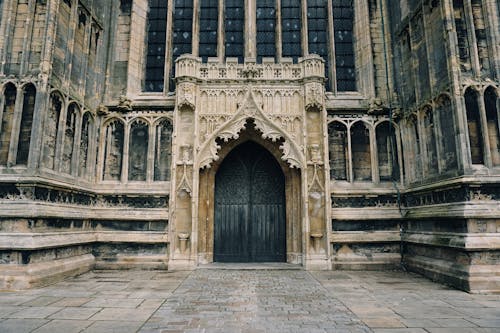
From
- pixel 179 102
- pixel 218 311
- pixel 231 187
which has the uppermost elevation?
pixel 179 102

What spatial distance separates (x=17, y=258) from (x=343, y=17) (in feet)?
44.1

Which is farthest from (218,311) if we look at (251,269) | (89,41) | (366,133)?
(89,41)

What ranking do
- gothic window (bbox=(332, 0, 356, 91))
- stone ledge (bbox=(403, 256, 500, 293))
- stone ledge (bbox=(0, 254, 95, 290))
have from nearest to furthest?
stone ledge (bbox=(403, 256, 500, 293)) < stone ledge (bbox=(0, 254, 95, 290)) < gothic window (bbox=(332, 0, 356, 91))

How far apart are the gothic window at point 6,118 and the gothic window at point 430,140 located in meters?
11.4

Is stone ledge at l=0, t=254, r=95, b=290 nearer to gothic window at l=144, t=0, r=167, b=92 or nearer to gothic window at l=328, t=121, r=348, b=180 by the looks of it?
gothic window at l=144, t=0, r=167, b=92

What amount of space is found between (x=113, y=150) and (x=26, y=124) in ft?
11.2

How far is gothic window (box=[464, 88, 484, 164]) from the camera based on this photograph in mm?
8344

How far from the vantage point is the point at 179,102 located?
1124 cm

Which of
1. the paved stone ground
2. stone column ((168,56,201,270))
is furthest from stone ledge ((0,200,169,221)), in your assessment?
the paved stone ground

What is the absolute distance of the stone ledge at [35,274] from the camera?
7.38 meters

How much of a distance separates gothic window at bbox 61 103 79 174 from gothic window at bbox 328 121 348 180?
8434mm

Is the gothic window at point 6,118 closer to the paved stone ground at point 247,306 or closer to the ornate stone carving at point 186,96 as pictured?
the paved stone ground at point 247,306

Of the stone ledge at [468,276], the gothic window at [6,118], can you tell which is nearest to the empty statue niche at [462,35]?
the stone ledge at [468,276]

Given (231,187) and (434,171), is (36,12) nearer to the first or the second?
(231,187)
